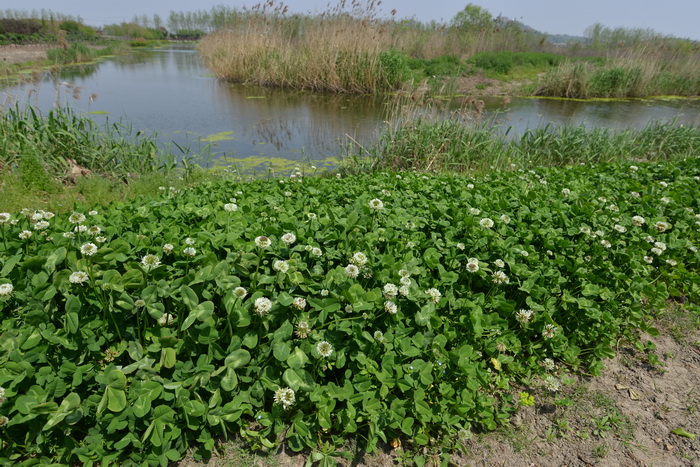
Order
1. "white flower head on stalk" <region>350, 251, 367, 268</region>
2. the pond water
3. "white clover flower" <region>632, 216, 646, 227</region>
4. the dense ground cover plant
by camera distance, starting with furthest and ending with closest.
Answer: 1. the pond water
2. "white clover flower" <region>632, 216, 646, 227</region>
3. "white flower head on stalk" <region>350, 251, 367, 268</region>
4. the dense ground cover plant

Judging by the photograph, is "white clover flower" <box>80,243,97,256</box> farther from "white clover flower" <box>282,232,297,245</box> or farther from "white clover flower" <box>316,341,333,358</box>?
"white clover flower" <box>316,341,333,358</box>

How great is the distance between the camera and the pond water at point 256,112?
7.54 meters

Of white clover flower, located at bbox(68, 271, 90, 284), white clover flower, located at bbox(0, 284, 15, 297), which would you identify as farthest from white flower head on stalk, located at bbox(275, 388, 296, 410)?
white clover flower, located at bbox(0, 284, 15, 297)

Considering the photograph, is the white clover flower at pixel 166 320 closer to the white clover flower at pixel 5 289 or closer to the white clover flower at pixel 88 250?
the white clover flower at pixel 88 250

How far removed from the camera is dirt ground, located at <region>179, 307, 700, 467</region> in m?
1.82

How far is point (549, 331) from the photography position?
2.26 meters

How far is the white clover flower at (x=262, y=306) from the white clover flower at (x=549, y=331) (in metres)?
1.58

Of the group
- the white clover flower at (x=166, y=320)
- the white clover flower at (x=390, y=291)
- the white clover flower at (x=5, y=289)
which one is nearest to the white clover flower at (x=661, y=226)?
the white clover flower at (x=390, y=291)

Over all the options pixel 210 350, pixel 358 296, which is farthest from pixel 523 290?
pixel 210 350

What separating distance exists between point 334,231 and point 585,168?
3985 mm

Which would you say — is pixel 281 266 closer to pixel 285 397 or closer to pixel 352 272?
pixel 352 272

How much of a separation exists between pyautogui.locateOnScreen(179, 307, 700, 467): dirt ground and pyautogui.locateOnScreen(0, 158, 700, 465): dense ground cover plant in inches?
3.6

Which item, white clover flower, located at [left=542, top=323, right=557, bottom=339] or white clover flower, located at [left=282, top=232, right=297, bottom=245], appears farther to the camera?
white clover flower, located at [left=542, top=323, right=557, bottom=339]

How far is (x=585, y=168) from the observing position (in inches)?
191
